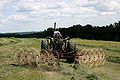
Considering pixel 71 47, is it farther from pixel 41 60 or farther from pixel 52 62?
Answer: pixel 41 60

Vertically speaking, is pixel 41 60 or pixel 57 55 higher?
pixel 57 55

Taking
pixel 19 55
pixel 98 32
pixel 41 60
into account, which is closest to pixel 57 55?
pixel 41 60

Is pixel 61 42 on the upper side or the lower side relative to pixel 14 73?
upper

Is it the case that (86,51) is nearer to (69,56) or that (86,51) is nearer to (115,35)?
(69,56)

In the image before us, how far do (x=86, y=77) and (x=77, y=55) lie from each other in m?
4.62

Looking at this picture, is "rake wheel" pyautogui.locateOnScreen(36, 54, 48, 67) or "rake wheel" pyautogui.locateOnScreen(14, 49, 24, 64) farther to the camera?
"rake wheel" pyautogui.locateOnScreen(14, 49, 24, 64)

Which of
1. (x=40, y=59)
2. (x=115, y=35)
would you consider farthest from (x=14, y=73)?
(x=115, y=35)

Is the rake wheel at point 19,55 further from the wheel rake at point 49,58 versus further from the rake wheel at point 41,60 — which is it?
the rake wheel at point 41,60

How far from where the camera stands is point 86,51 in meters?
15.9

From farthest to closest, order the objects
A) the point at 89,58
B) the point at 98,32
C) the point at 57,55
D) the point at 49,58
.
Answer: the point at 98,32
the point at 89,58
the point at 57,55
the point at 49,58

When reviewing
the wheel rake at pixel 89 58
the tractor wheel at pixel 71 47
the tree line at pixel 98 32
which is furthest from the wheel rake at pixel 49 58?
the tree line at pixel 98 32

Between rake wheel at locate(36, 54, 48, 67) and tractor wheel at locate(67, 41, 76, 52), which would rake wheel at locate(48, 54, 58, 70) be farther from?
tractor wheel at locate(67, 41, 76, 52)

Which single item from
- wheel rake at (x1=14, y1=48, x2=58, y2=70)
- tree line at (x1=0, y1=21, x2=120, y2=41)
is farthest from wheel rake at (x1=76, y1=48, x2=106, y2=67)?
tree line at (x1=0, y1=21, x2=120, y2=41)

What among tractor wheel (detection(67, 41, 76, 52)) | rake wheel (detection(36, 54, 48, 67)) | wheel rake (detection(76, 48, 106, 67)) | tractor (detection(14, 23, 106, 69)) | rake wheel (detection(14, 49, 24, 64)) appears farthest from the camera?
tractor wheel (detection(67, 41, 76, 52))
